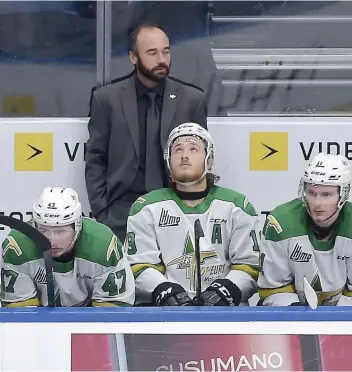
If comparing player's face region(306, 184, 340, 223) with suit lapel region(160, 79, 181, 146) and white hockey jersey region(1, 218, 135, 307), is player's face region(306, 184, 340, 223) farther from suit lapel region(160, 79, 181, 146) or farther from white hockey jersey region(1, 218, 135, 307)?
suit lapel region(160, 79, 181, 146)

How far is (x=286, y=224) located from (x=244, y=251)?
283 mm

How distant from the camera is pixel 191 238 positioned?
13.4ft

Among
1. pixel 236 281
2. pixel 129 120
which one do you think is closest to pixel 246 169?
pixel 129 120

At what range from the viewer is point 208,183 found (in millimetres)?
4215

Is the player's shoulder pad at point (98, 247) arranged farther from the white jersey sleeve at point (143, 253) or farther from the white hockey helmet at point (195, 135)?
the white hockey helmet at point (195, 135)

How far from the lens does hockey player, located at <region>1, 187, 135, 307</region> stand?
11.9ft

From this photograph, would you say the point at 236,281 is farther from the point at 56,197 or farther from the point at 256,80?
the point at 256,80

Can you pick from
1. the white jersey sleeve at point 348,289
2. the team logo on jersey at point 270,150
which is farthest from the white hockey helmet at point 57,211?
the team logo on jersey at point 270,150

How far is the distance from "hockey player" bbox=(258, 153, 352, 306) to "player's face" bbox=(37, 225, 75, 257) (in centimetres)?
79

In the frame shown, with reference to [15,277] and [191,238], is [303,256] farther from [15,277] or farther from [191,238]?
[15,277]

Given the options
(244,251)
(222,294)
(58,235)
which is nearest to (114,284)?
(58,235)

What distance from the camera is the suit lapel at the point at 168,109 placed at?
4656 mm

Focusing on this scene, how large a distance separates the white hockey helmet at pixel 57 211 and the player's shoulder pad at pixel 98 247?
0.07 metres

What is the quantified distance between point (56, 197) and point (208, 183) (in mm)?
818
